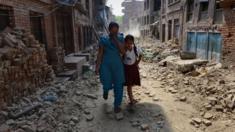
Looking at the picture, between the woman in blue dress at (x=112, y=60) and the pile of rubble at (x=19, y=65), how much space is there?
68.8 inches

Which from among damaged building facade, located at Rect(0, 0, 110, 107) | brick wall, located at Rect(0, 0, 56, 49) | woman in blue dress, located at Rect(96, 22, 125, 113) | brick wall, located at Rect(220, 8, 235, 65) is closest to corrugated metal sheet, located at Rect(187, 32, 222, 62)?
brick wall, located at Rect(220, 8, 235, 65)

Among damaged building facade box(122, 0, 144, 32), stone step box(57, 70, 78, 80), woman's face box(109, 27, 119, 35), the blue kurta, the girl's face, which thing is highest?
damaged building facade box(122, 0, 144, 32)

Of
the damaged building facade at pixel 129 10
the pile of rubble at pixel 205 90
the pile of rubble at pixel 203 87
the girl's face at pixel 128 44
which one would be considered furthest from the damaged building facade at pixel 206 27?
the damaged building facade at pixel 129 10

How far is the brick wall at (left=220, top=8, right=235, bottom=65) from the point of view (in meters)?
6.72

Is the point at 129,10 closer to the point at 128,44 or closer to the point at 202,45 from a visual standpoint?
the point at 202,45

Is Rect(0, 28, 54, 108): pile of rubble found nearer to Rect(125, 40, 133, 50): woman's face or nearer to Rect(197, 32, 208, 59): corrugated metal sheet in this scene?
Rect(125, 40, 133, 50): woman's face

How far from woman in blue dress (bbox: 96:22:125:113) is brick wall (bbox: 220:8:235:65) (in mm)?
4757

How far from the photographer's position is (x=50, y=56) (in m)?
6.95

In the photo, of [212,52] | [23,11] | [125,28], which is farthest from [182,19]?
[125,28]

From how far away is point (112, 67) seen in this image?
3.87 metres

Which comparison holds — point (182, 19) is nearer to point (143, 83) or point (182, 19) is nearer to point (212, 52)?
point (212, 52)

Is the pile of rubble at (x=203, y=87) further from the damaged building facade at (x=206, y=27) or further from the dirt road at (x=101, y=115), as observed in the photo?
the damaged building facade at (x=206, y=27)

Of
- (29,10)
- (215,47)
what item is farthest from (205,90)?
(29,10)

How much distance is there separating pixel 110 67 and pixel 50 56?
3798 mm
